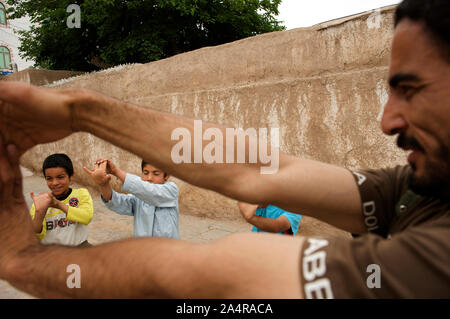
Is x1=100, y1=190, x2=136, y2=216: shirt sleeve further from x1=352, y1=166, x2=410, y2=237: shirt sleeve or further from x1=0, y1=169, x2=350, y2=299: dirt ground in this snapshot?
x1=352, y1=166, x2=410, y2=237: shirt sleeve

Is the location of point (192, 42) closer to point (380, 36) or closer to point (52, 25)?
point (52, 25)

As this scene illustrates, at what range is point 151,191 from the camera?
253 cm

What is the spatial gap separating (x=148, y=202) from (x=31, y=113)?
171 centimetres

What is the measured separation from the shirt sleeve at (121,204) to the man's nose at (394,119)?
2.25 m

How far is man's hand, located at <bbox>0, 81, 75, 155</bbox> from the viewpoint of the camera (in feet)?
3.05

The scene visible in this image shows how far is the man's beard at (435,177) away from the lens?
32.0 inches

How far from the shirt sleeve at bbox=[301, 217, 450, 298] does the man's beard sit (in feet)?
0.46

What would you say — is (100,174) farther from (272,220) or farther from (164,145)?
(164,145)

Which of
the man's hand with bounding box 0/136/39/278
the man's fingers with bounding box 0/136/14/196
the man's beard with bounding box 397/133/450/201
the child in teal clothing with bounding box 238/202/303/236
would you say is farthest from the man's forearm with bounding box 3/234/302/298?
the child in teal clothing with bounding box 238/202/303/236

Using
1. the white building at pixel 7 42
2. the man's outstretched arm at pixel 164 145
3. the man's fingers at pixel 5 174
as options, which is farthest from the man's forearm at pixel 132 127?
the white building at pixel 7 42

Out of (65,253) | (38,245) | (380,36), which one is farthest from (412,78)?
(380,36)

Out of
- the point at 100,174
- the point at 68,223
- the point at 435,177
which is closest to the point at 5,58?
the point at 68,223

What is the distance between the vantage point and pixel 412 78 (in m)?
0.85

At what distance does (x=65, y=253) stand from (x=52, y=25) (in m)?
14.9
